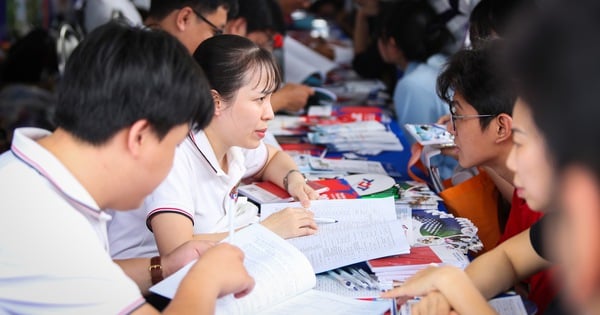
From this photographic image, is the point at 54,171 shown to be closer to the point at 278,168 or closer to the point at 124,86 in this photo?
the point at 124,86

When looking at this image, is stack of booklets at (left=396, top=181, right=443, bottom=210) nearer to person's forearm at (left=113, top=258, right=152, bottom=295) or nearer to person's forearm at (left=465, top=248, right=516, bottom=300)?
person's forearm at (left=465, top=248, right=516, bottom=300)

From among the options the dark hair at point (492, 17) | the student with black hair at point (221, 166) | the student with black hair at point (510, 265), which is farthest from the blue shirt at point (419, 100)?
the student with black hair at point (510, 265)

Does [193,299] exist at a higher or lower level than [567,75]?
lower

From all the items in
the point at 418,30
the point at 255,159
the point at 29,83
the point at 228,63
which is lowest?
the point at 29,83

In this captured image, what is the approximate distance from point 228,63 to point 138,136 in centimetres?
75

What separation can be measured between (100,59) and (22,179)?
242 millimetres

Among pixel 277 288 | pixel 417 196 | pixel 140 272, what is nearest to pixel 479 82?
pixel 417 196

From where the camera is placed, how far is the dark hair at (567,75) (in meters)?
0.61

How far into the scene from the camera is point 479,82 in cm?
200

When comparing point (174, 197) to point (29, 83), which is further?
point (29, 83)

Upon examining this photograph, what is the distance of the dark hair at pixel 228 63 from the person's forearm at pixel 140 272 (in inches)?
21.1

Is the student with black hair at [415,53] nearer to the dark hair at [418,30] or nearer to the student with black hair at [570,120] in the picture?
the dark hair at [418,30]

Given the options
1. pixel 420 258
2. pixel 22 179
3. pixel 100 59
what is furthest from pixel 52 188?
pixel 420 258

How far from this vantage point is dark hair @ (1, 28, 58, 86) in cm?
400
